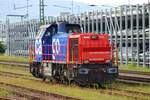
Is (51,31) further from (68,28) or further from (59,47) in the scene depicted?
(59,47)

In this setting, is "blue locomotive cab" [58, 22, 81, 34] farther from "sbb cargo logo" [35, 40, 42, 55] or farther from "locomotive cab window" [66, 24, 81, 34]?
"sbb cargo logo" [35, 40, 42, 55]

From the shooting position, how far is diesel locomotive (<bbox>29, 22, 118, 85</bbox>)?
20094 mm

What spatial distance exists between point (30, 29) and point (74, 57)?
1635 inches

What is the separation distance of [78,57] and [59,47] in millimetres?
1894

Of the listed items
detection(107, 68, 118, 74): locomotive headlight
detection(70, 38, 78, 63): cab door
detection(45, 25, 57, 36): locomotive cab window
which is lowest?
detection(107, 68, 118, 74): locomotive headlight

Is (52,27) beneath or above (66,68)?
above

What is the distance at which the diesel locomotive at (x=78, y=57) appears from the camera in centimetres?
2009

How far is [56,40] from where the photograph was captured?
74.2 feet

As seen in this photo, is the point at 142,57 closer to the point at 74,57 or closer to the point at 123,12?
the point at 123,12

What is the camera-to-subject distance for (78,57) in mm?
20531

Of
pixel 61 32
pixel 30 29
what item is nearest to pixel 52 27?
pixel 61 32

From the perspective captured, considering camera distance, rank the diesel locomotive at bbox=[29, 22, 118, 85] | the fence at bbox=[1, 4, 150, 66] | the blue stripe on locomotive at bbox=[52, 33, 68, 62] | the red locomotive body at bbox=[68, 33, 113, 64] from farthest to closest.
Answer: the fence at bbox=[1, 4, 150, 66]
the blue stripe on locomotive at bbox=[52, 33, 68, 62]
the red locomotive body at bbox=[68, 33, 113, 64]
the diesel locomotive at bbox=[29, 22, 118, 85]

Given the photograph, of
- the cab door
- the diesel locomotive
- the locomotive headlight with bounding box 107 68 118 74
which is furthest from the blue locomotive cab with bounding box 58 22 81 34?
the locomotive headlight with bounding box 107 68 118 74

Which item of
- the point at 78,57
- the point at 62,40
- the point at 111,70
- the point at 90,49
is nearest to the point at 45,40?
the point at 62,40
